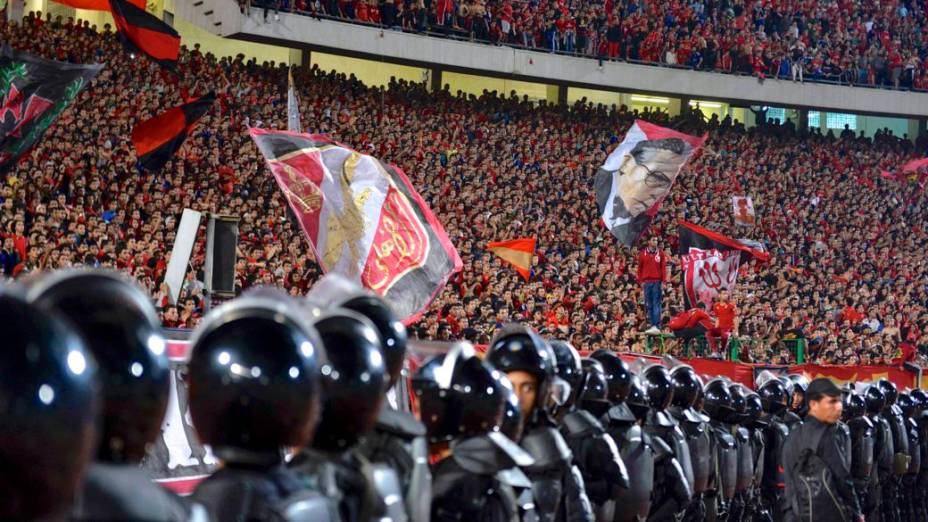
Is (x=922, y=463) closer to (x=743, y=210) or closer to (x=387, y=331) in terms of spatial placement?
(x=387, y=331)

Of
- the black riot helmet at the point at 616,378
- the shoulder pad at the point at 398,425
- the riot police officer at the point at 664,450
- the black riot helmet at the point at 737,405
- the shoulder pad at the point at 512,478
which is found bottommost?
the black riot helmet at the point at 737,405

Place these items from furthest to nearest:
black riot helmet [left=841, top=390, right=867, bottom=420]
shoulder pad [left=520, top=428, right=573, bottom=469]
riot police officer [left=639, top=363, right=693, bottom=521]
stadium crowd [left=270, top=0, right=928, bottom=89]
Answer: stadium crowd [left=270, top=0, right=928, bottom=89] → black riot helmet [left=841, top=390, right=867, bottom=420] → riot police officer [left=639, top=363, right=693, bottom=521] → shoulder pad [left=520, top=428, right=573, bottom=469]

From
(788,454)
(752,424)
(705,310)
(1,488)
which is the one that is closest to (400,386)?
(788,454)

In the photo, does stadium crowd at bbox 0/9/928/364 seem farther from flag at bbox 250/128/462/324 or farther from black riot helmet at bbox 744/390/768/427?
black riot helmet at bbox 744/390/768/427

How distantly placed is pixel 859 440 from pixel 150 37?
36.1ft

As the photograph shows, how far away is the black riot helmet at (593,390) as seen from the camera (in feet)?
25.1

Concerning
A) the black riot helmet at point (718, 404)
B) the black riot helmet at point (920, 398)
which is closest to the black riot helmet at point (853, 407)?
the black riot helmet at point (718, 404)

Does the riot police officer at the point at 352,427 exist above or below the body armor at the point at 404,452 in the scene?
above

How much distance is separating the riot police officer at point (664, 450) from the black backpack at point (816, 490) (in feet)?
4.26

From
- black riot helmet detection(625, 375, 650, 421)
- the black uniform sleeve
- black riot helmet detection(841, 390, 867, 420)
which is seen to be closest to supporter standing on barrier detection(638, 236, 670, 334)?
black riot helmet detection(841, 390, 867, 420)

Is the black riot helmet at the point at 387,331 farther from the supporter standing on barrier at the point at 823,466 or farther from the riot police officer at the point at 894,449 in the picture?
the riot police officer at the point at 894,449

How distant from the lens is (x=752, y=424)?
12.1 meters

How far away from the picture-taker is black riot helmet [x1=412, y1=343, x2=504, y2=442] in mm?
4953

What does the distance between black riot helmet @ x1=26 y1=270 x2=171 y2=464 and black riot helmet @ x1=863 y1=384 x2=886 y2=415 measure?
1079 centimetres
